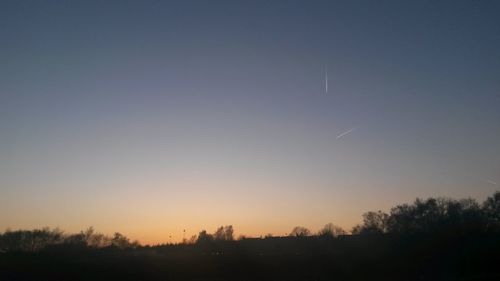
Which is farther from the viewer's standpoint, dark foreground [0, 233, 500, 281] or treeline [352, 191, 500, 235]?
treeline [352, 191, 500, 235]

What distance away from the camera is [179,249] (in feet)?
289

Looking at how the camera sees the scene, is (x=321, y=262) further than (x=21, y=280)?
Yes

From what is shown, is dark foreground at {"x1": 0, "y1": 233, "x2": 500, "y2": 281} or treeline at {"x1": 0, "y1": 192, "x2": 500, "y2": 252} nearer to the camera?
dark foreground at {"x1": 0, "y1": 233, "x2": 500, "y2": 281}

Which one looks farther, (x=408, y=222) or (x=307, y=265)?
(x=408, y=222)

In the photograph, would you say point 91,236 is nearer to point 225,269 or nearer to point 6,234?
point 6,234

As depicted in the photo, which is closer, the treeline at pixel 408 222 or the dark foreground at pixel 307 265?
the dark foreground at pixel 307 265

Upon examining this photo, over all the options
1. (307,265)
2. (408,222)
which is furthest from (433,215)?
(307,265)

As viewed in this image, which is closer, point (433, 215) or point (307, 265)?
point (307, 265)

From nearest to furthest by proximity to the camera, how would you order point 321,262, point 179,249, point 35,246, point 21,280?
point 21,280 < point 321,262 < point 179,249 < point 35,246

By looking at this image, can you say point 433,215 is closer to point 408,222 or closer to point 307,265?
point 408,222

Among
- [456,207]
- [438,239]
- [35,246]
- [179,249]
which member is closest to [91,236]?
[35,246]

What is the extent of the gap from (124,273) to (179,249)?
114 feet

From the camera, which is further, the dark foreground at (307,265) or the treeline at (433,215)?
the treeline at (433,215)

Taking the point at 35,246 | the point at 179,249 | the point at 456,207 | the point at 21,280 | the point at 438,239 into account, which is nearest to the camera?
the point at 21,280
